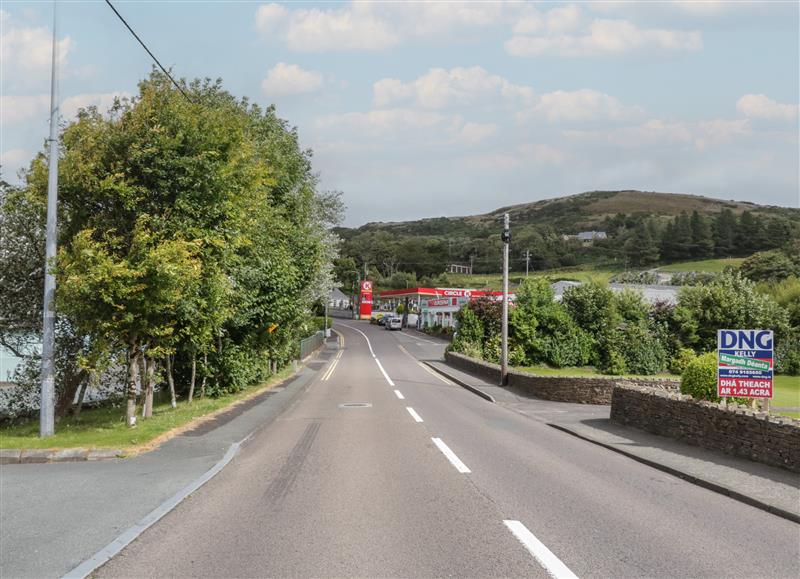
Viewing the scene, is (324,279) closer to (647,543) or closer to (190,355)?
(190,355)

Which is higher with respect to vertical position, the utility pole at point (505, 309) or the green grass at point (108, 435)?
the utility pole at point (505, 309)

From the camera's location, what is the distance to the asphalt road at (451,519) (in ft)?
18.0

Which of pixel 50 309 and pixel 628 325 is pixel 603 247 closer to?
pixel 628 325

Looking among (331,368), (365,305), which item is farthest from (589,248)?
(331,368)

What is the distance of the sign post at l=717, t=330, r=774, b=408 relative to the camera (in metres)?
11.9

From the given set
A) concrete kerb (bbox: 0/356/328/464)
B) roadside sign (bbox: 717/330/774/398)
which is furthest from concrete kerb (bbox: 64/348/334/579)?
roadside sign (bbox: 717/330/774/398)

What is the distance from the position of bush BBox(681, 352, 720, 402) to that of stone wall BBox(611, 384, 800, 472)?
0.59 m

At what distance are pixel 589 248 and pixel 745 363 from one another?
15481cm

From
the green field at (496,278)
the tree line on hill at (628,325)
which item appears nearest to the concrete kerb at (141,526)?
the tree line on hill at (628,325)

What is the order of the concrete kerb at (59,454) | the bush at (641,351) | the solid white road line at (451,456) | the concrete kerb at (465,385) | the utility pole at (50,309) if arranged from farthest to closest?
the bush at (641,351)
the concrete kerb at (465,385)
the utility pole at (50,309)
the concrete kerb at (59,454)
the solid white road line at (451,456)

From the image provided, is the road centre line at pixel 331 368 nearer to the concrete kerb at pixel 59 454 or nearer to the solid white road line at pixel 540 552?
the concrete kerb at pixel 59 454

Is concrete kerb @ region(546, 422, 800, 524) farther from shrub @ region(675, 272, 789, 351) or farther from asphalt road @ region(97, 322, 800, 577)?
shrub @ region(675, 272, 789, 351)

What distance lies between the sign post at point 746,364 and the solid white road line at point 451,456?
5328mm

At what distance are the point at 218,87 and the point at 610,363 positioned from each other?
27.0 m
